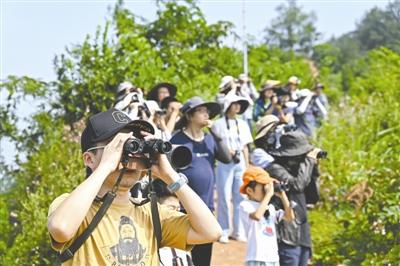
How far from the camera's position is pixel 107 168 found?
3242mm

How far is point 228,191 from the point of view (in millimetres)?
9281

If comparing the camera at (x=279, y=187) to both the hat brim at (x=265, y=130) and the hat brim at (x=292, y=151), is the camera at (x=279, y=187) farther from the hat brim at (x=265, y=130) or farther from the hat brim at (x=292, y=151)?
the hat brim at (x=265, y=130)

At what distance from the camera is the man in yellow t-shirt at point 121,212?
3264 millimetres

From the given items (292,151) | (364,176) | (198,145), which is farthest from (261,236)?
(364,176)

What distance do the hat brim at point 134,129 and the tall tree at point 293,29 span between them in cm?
6683

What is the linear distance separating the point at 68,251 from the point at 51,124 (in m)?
7.40

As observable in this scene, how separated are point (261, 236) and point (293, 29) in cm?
7159

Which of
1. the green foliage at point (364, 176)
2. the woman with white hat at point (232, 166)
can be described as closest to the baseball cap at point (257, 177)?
the green foliage at point (364, 176)

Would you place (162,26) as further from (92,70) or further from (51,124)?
(51,124)

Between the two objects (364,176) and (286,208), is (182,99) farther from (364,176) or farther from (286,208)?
(286,208)

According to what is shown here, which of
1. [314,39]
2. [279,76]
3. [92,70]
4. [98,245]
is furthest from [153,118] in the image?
[314,39]

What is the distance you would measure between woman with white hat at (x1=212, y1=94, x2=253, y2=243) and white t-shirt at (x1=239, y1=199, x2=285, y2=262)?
2687 millimetres

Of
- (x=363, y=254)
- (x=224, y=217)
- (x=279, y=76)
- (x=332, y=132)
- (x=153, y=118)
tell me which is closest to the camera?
(x=363, y=254)

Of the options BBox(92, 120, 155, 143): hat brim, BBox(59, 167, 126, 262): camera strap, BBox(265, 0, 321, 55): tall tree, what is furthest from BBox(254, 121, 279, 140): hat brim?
BBox(265, 0, 321, 55): tall tree
